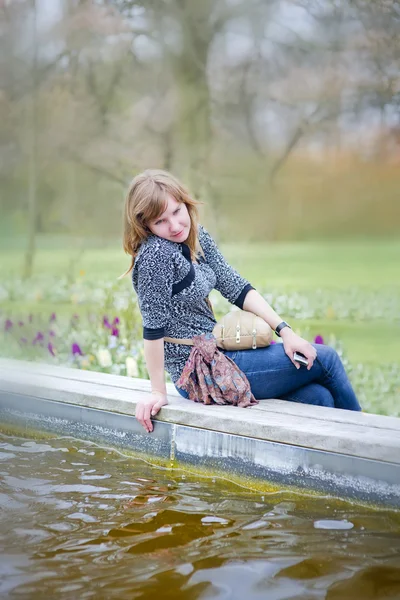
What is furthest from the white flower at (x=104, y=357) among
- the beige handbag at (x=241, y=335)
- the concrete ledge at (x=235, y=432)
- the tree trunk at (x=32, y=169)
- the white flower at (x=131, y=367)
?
the tree trunk at (x=32, y=169)

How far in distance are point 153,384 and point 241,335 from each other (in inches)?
16.2

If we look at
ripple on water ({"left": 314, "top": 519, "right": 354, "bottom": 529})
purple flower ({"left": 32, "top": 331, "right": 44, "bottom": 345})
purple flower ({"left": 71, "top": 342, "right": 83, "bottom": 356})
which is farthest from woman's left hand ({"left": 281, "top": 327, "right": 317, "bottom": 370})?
purple flower ({"left": 32, "top": 331, "right": 44, "bottom": 345})

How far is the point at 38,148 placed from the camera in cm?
867

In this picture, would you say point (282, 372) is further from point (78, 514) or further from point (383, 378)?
point (383, 378)

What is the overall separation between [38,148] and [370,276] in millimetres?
4005

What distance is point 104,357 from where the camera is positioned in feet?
15.4

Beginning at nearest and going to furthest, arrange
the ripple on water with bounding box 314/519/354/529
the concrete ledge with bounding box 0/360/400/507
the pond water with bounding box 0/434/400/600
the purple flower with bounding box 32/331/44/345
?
the pond water with bounding box 0/434/400/600 → the ripple on water with bounding box 314/519/354/529 → the concrete ledge with bounding box 0/360/400/507 → the purple flower with bounding box 32/331/44/345

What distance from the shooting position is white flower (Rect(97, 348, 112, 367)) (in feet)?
15.4

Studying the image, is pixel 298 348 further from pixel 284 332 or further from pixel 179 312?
pixel 179 312

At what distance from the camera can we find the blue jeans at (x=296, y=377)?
127 inches

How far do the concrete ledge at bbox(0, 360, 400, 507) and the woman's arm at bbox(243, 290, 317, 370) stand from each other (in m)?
0.21

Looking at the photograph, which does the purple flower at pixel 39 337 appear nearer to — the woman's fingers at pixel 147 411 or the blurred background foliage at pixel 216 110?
the woman's fingers at pixel 147 411

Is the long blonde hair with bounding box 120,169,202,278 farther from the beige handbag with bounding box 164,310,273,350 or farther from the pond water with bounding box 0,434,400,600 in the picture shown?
the pond water with bounding box 0,434,400,600

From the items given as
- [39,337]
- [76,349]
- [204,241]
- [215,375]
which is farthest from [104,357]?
[215,375]
